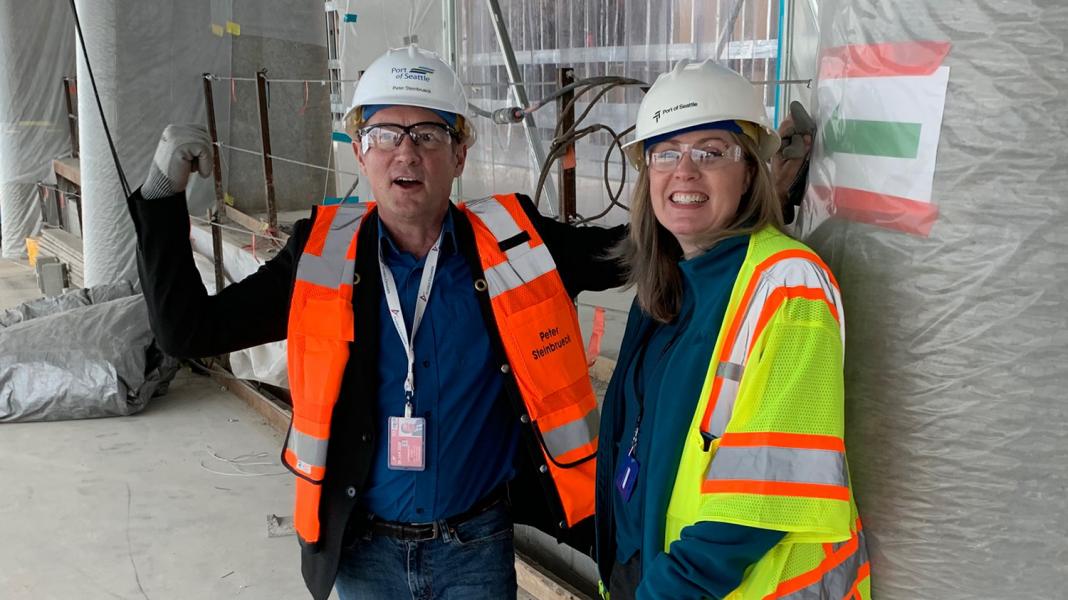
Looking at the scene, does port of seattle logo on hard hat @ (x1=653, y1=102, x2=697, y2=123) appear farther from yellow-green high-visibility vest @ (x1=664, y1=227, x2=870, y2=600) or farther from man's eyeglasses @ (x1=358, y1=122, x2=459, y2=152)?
man's eyeglasses @ (x1=358, y1=122, x2=459, y2=152)

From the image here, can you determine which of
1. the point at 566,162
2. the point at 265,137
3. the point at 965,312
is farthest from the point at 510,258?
the point at 265,137

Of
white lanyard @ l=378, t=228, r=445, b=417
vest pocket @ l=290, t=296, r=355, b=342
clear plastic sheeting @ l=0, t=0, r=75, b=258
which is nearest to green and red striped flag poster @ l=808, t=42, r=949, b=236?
white lanyard @ l=378, t=228, r=445, b=417

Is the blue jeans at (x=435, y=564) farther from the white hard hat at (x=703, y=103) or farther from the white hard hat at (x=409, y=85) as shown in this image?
the white hard hat at (x=703, y=103)

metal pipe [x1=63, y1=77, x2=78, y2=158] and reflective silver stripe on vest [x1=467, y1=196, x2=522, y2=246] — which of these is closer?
reflective silver stripe on vest [x1=467, y1=196, x2=522, y2=246]

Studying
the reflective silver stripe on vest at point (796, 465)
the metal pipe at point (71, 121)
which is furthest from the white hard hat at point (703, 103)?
the metal pipe at point (71, 121)

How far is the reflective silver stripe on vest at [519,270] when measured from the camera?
2094mm

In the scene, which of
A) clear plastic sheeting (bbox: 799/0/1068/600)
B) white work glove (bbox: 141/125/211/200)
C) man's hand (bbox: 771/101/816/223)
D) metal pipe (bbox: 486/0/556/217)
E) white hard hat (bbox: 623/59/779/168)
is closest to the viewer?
clear plastic sheeting (bbox: 799/0/1068/600)

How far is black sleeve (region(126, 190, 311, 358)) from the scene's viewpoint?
6.66ft

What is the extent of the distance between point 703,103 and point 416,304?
0.87 metres

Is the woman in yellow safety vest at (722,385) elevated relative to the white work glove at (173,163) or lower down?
lower down

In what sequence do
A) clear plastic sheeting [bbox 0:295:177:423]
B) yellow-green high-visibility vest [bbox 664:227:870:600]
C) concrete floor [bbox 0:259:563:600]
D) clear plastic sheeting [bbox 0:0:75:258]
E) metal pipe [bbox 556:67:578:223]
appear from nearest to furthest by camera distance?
yellow-green high-visibility vest [bbox 664:227:870:600], metal pipe [bbox 556:67:578:223], concrete floor [bbox 0:259:563:600], clear plastic sheeting [bbox 0:295:177:423], clear plastic sheeting [bbox 0:0:75:258]

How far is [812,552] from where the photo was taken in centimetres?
128

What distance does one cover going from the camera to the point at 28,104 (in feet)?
37.3

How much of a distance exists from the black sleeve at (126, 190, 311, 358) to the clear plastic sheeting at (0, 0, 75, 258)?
34.7ft
